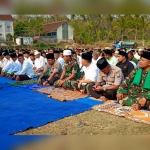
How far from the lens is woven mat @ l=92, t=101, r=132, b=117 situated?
3.66 m

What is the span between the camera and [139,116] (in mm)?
3457

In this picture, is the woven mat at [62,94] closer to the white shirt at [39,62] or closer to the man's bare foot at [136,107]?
the man's bare foot at [136,107]

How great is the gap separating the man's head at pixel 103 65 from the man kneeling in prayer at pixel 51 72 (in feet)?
6.81

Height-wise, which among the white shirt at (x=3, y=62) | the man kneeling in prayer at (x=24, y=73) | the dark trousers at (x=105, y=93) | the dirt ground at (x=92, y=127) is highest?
the white shirt at (x=3, y=62)

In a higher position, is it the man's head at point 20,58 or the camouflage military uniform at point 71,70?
the man's head at point 20,58

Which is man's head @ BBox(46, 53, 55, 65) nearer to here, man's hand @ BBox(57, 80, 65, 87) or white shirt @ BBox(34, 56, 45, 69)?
man's hand @ BBox(57, 80, 65, 87)

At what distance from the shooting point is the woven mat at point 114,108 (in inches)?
144

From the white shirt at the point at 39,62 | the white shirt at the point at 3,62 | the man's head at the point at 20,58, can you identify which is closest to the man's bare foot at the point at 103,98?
the man's head at the point at 20,58

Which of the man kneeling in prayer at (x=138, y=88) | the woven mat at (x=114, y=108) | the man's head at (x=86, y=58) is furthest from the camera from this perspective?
the man's head at (x=86, y=58)

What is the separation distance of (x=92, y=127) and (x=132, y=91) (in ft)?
4.26

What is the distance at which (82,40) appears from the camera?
28594mm

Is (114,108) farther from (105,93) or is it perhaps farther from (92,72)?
(92,72)
